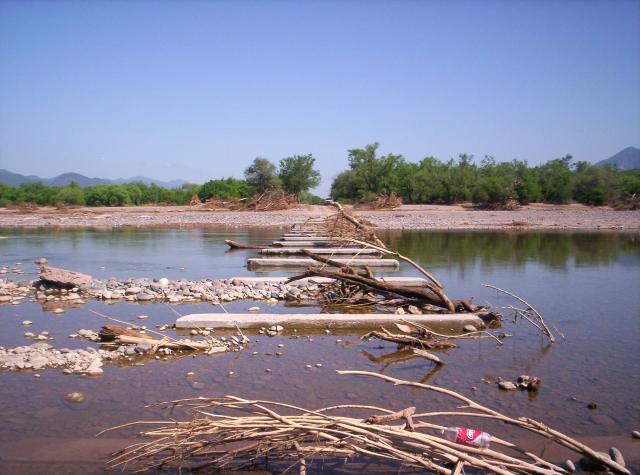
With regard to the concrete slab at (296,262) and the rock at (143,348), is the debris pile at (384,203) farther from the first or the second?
the rock at (143,348)

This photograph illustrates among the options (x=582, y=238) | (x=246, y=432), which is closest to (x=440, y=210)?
(x=582, y=238)

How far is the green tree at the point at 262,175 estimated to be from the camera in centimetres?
5762

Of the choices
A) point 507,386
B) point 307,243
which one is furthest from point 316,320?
point 307,243

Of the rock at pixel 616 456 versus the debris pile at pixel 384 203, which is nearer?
the rock at pixel 616 456

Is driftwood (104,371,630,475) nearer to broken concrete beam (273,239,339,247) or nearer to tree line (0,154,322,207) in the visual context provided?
broken concrete beam (273,239,339,247)

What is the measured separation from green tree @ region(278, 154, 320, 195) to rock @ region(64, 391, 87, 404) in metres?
55.9

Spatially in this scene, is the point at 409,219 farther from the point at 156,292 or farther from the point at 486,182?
the point at 156,292

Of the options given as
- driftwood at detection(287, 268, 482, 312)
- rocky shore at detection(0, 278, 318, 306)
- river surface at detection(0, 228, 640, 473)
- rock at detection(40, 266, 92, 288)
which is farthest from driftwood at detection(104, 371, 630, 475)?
rock at detection(40, 266, 92, 288)

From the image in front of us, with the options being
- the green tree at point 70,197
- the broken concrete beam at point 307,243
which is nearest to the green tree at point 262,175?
the green tree at point 70,197

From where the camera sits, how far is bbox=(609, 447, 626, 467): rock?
388 cm

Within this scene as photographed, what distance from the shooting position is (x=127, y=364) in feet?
20.8

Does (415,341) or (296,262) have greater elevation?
(296,262)

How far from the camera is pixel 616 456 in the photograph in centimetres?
397

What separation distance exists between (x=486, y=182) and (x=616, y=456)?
1815 inches
